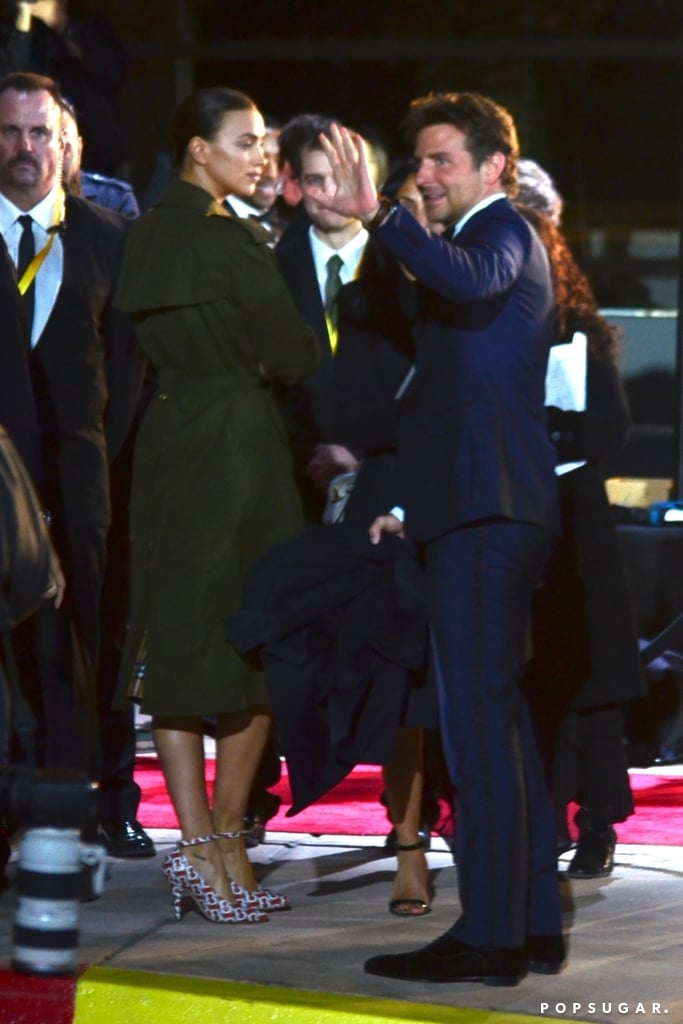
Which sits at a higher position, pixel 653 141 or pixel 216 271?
pixel 653 141

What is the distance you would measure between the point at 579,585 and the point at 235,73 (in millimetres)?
5790

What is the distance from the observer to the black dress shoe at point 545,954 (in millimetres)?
5156

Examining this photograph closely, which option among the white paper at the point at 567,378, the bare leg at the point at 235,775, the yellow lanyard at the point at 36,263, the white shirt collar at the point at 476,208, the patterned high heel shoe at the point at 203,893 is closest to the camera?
the white shirt collar at the point at 476,208

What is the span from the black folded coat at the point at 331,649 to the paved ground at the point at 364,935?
409 mm

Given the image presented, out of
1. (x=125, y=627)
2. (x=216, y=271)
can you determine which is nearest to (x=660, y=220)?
(x=125, y=627)

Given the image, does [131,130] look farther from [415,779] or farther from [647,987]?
[647,987]

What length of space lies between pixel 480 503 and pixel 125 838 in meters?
2.23

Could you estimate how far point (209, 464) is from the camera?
578 centimetres

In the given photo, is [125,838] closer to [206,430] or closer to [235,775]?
[235,775]

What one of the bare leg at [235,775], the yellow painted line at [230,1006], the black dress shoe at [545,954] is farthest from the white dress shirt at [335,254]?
the yellow painted line at [230,1006]

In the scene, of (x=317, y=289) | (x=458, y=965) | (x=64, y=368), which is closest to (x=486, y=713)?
(x=458, y=965)

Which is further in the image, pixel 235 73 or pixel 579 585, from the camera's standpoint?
pixel 235 73

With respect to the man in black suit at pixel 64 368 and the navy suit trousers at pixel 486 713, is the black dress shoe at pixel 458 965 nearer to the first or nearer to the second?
the navy suit trousers at pixel 486 713

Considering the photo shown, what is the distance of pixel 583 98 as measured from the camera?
1101cm
